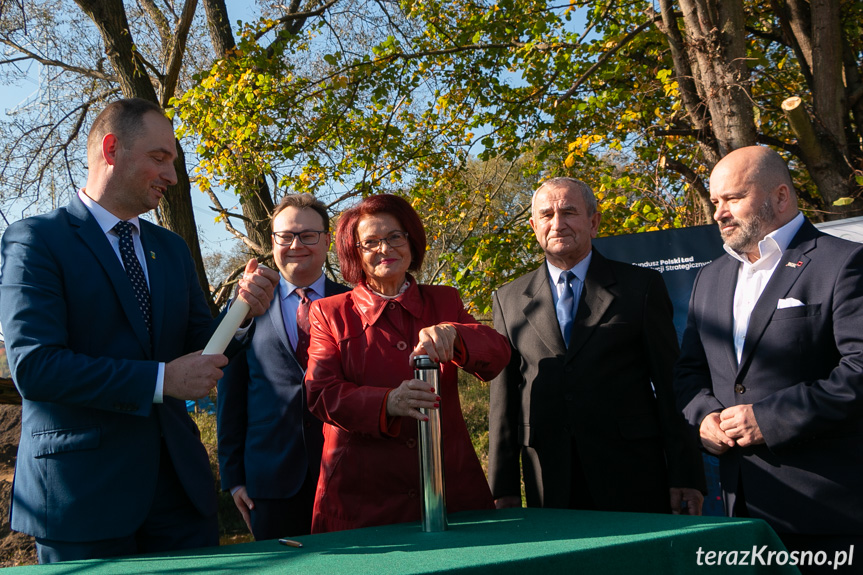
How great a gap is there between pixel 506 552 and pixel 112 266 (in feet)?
5.07

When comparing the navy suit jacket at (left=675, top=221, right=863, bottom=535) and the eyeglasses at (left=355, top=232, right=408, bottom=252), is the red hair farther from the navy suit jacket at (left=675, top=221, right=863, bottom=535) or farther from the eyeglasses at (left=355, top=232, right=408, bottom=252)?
the navy suit jacket at (left=675, top=221, right=863, bottom=535)

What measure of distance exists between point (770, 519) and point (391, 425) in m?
1.32

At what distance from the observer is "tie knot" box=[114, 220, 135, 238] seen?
8.11 ft

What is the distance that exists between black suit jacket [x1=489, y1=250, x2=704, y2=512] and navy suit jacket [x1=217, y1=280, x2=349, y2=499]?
2.70ft

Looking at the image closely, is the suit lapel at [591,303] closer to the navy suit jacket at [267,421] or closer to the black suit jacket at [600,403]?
the black suit jacket at [600,403]

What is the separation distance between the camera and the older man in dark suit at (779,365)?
236 centimetres

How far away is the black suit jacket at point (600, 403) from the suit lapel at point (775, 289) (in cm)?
47

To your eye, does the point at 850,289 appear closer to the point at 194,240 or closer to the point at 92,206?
the point at 92,206

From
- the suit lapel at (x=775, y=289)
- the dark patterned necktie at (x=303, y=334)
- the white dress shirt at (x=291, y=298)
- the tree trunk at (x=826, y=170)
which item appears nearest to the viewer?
the suit lapel at (x=775, y=289)

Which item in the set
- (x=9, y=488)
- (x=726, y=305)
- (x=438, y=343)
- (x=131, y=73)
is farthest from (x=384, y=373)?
(x=131, y=73)

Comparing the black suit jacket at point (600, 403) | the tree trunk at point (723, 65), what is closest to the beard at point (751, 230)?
the black suit jacket at point (600, 403)

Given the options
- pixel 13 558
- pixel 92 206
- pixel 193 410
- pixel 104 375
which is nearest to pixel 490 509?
pixel 104 375

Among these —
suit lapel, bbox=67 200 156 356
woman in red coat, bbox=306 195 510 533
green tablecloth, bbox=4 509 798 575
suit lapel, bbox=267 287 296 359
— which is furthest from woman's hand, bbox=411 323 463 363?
suit lapel, bbox=267 287 296 359

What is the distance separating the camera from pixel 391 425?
2.31m
